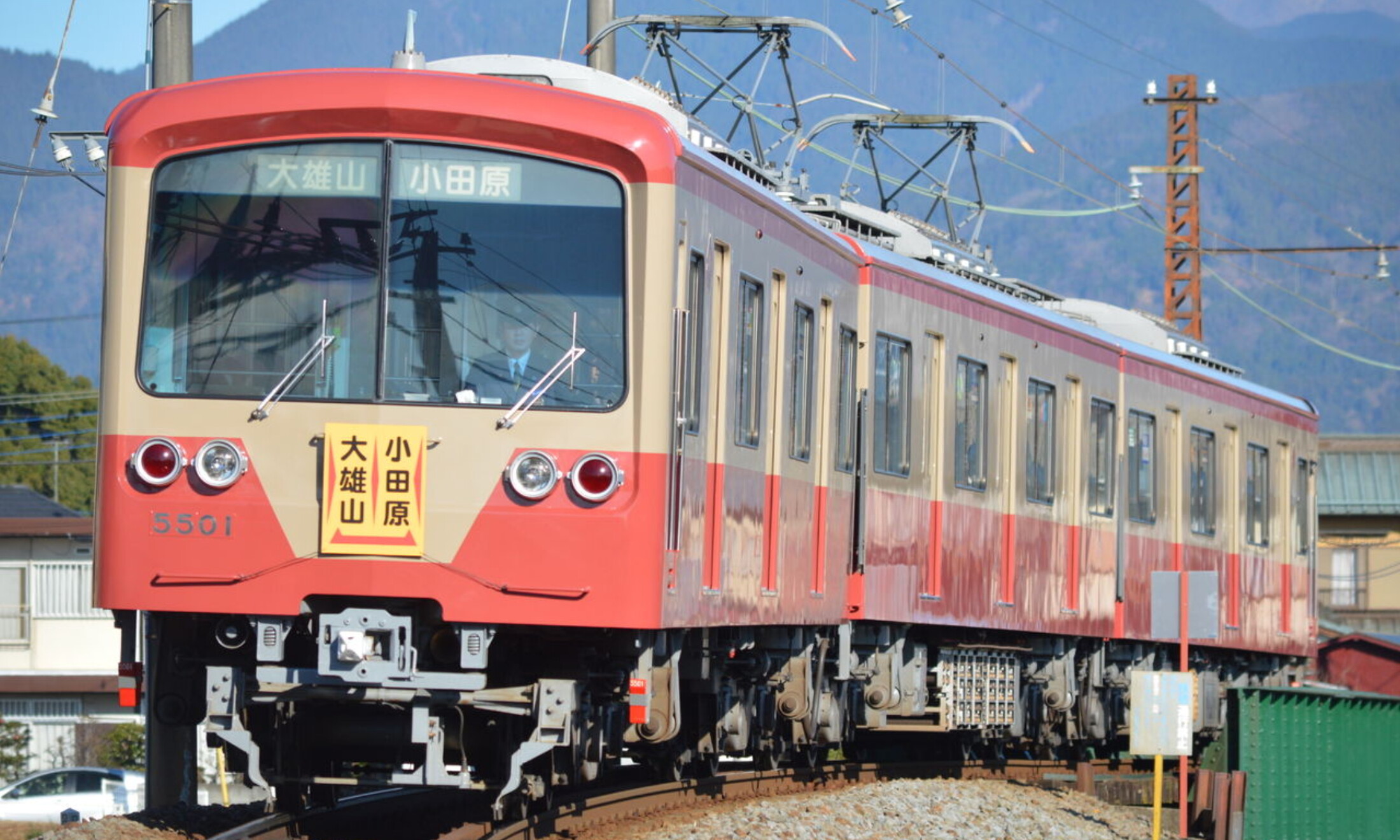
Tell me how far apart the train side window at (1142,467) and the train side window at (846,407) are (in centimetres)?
543

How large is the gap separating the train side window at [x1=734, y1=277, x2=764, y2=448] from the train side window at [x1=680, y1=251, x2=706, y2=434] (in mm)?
710

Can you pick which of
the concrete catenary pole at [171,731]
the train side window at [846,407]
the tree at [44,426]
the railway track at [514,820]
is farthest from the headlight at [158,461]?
the tree at [44,426]

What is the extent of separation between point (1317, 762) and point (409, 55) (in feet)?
30.4

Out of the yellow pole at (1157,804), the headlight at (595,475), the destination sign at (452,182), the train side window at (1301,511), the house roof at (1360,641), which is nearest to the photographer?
the headlight at (595,475)

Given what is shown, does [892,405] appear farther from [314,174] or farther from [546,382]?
[314,174]

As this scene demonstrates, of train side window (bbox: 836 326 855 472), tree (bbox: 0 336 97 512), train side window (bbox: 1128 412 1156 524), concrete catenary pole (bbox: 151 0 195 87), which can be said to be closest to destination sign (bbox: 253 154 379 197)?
concrete catenary pole (bbox: 151 0 195 87)

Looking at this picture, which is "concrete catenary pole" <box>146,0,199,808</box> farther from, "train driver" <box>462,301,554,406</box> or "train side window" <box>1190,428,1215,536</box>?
"train side window" <box>1190,428,1215,536</box>

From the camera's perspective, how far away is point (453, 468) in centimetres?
903

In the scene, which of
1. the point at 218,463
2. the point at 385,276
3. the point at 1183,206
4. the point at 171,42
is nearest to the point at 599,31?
the point at 171,42

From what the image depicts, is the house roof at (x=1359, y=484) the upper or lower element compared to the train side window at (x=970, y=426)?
upper

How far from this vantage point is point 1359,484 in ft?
178

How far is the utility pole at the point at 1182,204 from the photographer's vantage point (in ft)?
120

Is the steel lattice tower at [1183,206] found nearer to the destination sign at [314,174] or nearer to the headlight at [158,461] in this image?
the destination sign at [314,174]

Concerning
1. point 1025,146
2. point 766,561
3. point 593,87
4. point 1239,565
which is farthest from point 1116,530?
point 593,87
